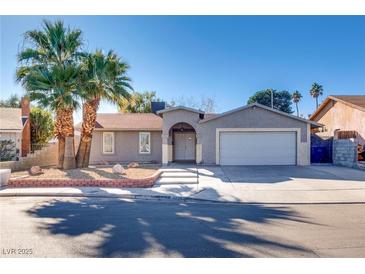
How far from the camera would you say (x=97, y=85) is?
13.4 meters

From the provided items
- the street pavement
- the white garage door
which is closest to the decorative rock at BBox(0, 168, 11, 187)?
the street pavement

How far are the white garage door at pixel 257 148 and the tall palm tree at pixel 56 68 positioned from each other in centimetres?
951

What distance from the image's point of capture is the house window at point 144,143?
19.5 metres

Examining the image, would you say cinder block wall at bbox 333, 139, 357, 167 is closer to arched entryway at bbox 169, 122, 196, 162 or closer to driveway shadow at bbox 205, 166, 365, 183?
driveway shadow at bbox 205, 166, 365, 183

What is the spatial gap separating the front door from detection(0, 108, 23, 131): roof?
11.1m

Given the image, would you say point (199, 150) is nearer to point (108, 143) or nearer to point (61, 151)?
point (108, 143)

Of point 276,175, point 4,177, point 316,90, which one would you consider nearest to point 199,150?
point 276,175

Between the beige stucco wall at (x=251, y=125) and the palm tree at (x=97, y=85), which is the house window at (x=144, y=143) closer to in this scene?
the beige stucco wall at (x=251, y=125)

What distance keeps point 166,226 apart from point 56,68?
422 inches

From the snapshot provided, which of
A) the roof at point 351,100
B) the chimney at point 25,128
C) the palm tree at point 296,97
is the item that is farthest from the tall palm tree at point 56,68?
the palm tree at point 296,97

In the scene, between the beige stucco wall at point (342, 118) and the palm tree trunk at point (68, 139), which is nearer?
the palm tree trunk at point (68, 139)

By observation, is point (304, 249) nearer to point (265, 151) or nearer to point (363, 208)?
point (363, 208)

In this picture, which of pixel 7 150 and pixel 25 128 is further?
pixel 25 128
